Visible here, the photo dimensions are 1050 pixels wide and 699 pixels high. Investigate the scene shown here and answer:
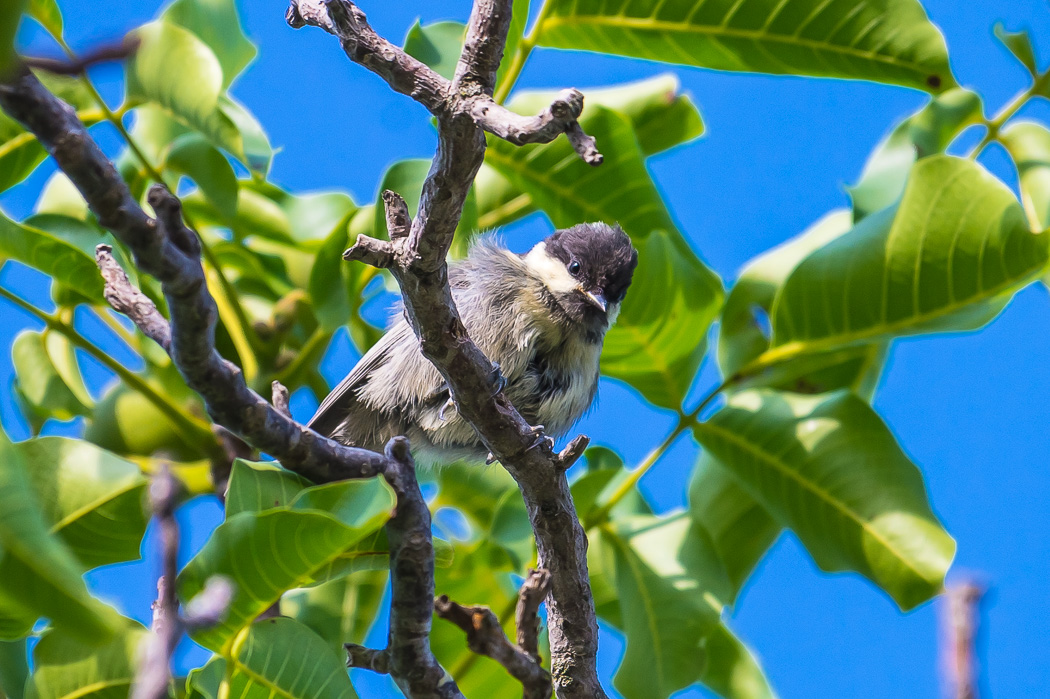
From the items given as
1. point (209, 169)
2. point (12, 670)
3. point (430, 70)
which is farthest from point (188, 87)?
point (12, 670)

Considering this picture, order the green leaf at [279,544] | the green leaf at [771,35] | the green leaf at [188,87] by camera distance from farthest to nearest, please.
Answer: the green leaf at [771,35]
the green leaf at [188,87]
the green leaf at [279,544]

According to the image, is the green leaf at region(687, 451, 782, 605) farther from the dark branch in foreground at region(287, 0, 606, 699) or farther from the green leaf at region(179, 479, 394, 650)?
the green leaf at region(179, 479, 394, 650)

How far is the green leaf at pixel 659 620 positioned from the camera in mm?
2547

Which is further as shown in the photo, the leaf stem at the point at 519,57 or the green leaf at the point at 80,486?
the leaf stem at the point at 519,57

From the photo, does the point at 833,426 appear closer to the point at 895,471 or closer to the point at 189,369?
the point at 895,471

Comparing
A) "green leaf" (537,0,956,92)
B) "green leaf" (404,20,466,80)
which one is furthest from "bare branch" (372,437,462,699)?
"green leaf" (537,0,956,92)

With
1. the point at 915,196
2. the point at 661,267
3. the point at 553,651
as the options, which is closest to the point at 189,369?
the point at 553,651

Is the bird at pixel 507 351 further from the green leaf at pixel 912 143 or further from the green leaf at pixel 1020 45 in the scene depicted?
the green leaf at pixel 1020 45

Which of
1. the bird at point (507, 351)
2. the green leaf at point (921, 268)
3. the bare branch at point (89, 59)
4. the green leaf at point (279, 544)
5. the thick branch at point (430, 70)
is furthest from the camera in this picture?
the bird at point (507, 351)

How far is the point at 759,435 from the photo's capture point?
2709mm

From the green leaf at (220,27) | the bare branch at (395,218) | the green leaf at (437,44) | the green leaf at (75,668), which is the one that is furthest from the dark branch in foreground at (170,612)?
the green leaf at (220,27)

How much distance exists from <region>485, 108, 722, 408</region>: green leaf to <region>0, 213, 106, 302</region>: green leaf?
1111mm

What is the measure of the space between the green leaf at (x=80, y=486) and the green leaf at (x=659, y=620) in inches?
51.1

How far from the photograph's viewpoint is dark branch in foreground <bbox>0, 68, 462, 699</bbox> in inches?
47.9
